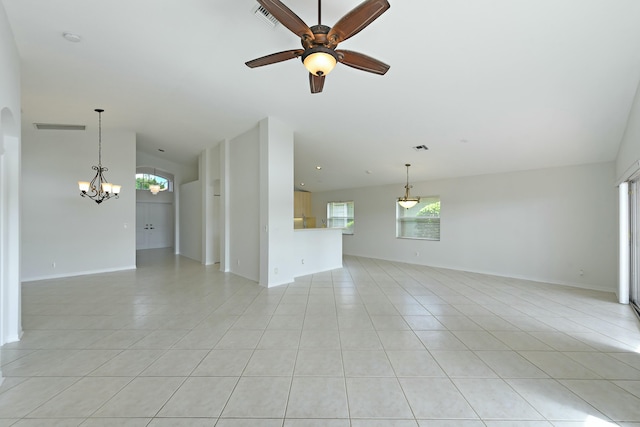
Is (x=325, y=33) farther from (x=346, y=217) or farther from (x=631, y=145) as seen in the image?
(x=346, y=217)

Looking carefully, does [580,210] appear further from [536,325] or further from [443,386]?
[443,386]

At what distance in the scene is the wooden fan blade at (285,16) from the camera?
1811 millimetres

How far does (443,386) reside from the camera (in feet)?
7.16

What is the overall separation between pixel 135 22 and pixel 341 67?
2200 mm

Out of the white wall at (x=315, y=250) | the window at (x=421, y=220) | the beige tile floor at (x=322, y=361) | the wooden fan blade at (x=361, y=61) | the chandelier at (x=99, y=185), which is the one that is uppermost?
the wooden fan blade at (x=361, y=61)

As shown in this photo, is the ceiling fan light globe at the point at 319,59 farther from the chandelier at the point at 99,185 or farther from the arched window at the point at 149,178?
the arched window at the point at 149,178

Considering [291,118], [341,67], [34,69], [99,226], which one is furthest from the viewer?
[99,226]

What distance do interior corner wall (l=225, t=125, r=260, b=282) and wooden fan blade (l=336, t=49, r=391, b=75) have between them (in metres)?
3.61

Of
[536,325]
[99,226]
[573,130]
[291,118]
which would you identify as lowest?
[536,325]

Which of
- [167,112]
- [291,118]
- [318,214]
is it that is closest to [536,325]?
[291,118]

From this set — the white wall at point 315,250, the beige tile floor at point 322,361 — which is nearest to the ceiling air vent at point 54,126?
the beige tile floor at point 322,361

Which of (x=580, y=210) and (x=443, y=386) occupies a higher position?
(x=580, y=210)

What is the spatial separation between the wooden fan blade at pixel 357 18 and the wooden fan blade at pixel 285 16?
0.65 ft

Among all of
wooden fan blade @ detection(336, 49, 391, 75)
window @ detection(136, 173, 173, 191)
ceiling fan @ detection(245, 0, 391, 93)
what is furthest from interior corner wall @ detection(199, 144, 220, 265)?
wooden fan blade @ detection(336, 49, 391, 75)
